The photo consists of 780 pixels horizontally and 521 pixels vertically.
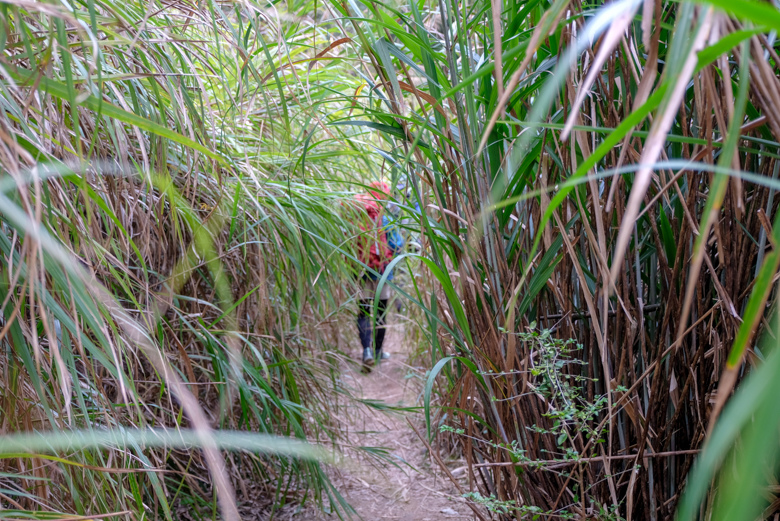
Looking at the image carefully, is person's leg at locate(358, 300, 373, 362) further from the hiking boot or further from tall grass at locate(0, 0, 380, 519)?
tall grass at locate(0, 0, 380, 519)

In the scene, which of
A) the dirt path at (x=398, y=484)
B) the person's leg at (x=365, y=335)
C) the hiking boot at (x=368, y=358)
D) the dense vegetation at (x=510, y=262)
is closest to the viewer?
the dense vegetation at (x=510, y=262)

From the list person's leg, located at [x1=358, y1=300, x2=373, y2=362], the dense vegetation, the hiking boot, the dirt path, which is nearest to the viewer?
the dense vegetation

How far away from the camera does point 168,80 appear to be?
2.99 feet

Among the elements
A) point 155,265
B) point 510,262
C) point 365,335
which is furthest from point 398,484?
point 365,335

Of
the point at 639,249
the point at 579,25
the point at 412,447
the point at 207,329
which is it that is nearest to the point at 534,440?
the point at 639,249

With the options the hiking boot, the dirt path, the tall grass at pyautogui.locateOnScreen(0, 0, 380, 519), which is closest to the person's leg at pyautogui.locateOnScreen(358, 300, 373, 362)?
the hiking boot

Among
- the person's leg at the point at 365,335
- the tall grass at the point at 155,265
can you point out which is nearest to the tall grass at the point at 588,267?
the tall grass at the point at 155,265

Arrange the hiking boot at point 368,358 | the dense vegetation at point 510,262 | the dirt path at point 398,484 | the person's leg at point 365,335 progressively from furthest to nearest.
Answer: the person's leg at point 365,335 → the hiking boot at point 368,358 → the dirt path at point 398,484 → the dense vegetation at point 510,262

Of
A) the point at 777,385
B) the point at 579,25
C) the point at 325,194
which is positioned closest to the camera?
the point at 777,385

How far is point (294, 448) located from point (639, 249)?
0.54 m

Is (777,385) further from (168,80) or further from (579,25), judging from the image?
(168,80)

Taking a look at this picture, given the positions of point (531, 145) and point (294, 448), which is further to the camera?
point (531, 145)

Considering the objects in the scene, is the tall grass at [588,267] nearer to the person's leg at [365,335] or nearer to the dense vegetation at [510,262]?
the dense vegetation at [510,262]

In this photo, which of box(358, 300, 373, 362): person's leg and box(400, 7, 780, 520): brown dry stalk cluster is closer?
box(400, 7, 780, 520): brown dry stalk cluster
